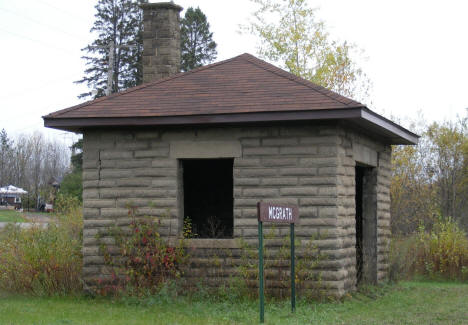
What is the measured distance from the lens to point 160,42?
13.7 metres

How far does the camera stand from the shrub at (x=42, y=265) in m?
11.1

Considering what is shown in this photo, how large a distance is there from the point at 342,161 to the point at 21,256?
560 centimetres

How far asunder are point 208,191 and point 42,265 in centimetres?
420

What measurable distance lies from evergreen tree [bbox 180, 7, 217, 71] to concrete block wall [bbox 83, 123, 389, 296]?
29649 mm

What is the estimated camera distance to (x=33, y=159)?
75.8 meters

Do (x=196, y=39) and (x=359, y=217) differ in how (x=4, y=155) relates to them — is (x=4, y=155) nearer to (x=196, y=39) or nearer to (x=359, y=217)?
(x=196, y=39)

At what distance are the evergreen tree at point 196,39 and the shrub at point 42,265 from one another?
95.6 ft

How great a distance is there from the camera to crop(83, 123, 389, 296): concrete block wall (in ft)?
33.7

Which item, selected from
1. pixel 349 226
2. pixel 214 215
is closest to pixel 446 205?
pixel 214 215

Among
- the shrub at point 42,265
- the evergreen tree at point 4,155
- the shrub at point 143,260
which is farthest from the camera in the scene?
the evergreen tree at point 4,155

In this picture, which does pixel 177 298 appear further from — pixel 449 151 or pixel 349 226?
pixel 449 151

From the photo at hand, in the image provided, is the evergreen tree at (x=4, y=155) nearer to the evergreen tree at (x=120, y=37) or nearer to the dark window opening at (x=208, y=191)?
the evergreen tree at (x=120, y=37)

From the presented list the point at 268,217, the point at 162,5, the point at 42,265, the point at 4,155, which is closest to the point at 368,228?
the point at 268,217

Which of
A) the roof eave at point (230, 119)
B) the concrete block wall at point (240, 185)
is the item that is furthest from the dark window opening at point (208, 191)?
the roof eave at point (230, 119)
